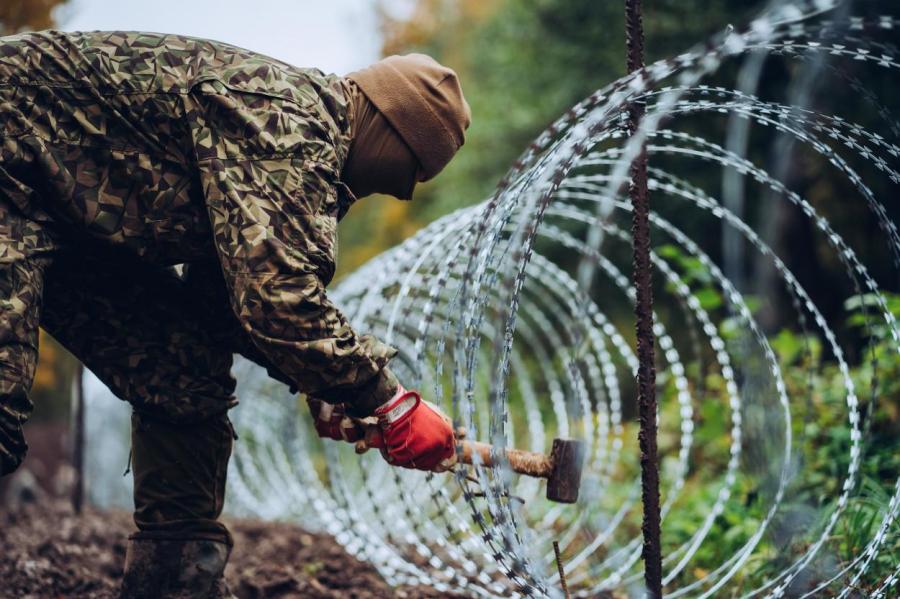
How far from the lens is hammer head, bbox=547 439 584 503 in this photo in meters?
2.77

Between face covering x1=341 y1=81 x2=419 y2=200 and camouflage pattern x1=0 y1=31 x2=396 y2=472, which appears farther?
face covering x1=341 y1=81 x2=419 y2=200

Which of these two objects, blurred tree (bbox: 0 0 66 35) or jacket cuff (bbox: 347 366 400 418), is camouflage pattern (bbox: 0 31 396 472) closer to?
jacket cuff (bbox: 347 366 400 418)

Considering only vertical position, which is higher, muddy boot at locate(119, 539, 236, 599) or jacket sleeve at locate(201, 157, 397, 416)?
jacket sleeve at locate(201, 157, 397, 416)

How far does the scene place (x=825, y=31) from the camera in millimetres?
2549

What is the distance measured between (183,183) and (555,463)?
55.5 inches

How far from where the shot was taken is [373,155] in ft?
9.23

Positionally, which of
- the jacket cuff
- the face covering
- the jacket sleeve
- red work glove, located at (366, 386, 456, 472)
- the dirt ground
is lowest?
the dirt ground

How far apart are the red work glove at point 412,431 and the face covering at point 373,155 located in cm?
68

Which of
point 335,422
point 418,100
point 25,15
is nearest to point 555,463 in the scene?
point 335,422

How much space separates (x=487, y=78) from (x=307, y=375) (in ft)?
59.6

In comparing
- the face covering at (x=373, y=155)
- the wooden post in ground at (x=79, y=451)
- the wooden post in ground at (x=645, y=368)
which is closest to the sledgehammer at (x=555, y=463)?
the wooden post in ground at (x=645, y=368)

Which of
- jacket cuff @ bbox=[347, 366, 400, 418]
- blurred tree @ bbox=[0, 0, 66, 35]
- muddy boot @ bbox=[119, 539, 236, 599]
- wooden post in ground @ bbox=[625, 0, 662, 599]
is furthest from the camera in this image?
blurred tree @ bbox=[0, 0, 66, 35]

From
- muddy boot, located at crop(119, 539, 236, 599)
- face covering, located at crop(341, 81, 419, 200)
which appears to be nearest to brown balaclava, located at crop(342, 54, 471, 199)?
face covering, located at crop(341, 81, 419, 200)

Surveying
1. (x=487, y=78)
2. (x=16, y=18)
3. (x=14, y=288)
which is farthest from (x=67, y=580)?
(x=487, y=78)
